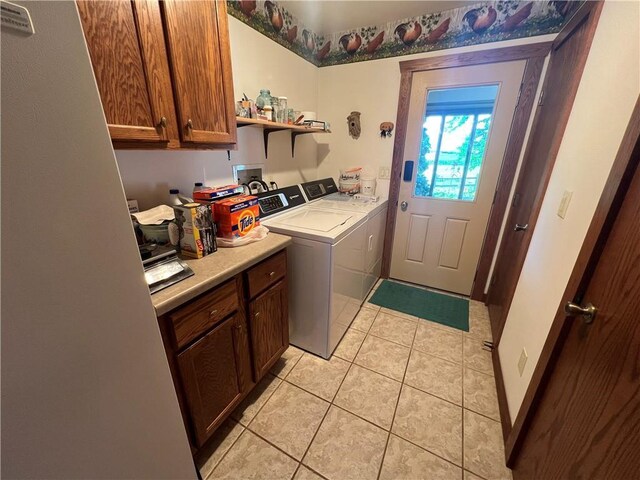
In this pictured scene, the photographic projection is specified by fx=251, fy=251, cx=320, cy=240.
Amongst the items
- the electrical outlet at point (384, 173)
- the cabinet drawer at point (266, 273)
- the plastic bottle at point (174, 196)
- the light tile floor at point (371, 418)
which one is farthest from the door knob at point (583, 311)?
the electrical outlet at point (384, 173)

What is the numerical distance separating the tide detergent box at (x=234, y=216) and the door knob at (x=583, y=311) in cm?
134

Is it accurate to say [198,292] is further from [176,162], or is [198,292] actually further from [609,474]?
[609,474]

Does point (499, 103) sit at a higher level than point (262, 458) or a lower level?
higher

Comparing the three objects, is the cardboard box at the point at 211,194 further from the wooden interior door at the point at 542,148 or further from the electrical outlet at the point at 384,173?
the wooden interior door at the point at 542,148

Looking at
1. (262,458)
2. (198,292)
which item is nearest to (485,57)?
(198,292)

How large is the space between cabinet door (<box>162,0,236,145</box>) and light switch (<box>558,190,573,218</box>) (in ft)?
5.39

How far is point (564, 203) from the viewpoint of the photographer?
3.69ft

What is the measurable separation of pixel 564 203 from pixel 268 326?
5.11 ft

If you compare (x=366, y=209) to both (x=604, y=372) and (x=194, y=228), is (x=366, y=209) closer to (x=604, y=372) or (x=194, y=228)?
(x=194, y=228)

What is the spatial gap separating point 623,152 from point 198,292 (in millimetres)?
1424

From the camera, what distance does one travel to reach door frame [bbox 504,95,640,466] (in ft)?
2.33

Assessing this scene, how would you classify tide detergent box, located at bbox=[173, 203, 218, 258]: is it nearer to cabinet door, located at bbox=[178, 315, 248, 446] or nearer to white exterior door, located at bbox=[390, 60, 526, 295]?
cabinet door, located at bbox=[178, 315, 248, 446]

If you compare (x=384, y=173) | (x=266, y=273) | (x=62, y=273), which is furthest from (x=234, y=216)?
(x=384, y=173)

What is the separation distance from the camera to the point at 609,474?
613 millimetres
